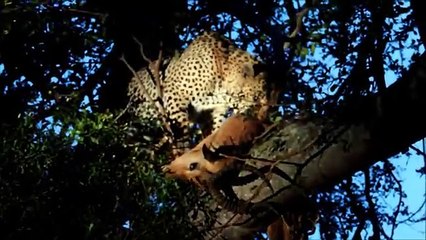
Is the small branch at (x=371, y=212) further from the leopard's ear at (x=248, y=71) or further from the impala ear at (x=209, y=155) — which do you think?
the leopard's ear at (x=248, y=71)

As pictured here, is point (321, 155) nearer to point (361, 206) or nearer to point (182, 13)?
point (361, 206)

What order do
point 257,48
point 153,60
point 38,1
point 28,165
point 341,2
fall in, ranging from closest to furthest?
point 28,165 < point 341,2 < point 38,1 < point 257,48 < point 153,60

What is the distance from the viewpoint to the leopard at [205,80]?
310 inches

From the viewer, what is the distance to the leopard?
788 cm

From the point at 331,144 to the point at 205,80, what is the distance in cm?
339

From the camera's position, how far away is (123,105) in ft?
25.2

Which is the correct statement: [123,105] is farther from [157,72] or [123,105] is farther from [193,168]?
[193,168]

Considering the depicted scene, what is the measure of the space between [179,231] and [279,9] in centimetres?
212

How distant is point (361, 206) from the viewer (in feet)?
20.1

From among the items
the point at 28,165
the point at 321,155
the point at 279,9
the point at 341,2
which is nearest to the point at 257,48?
the point at 279,9

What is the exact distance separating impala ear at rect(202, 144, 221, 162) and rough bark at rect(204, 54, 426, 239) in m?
0.18

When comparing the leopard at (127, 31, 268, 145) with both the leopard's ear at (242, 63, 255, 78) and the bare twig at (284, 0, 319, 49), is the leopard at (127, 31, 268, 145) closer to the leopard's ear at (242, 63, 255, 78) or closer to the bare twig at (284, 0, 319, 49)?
the leopard's ear at (242, 63, 255, 78)

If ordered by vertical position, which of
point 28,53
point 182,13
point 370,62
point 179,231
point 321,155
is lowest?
point 179,231

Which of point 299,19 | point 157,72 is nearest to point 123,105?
point 157,72
